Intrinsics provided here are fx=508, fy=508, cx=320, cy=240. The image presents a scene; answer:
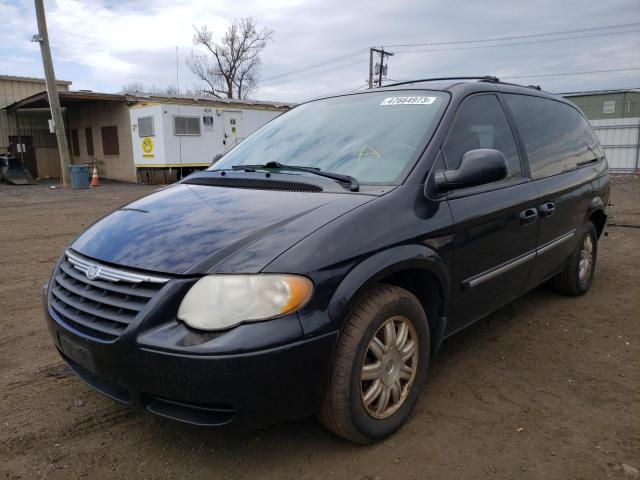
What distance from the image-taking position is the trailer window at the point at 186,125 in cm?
1870

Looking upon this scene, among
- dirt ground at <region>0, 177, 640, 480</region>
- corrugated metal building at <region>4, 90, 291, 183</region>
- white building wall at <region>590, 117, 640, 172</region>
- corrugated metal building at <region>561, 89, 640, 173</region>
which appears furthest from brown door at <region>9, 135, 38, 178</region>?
white building wall at <region>590, 117, 640, 172</region>

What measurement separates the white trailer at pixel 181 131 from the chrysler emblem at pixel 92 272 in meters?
16.4

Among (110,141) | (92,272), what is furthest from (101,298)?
(110,141)

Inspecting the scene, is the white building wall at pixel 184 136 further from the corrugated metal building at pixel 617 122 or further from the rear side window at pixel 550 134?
the rear side window at pixel 550 134

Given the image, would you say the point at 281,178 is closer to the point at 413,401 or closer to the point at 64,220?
the point at 413,401

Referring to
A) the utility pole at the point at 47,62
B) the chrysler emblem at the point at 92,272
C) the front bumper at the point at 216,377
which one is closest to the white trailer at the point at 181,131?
the utility pole at the point at 47,62

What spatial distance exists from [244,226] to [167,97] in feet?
65.8

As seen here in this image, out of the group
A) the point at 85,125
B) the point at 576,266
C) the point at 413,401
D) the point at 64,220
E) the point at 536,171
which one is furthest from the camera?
the point at 85,125

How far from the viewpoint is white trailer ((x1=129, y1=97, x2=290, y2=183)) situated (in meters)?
18.6

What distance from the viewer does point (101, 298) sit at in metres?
2.22

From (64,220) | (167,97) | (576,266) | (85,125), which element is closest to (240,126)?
(167,97)

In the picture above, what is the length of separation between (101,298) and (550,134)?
3.46 m

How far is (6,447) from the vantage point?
2439 millimetres

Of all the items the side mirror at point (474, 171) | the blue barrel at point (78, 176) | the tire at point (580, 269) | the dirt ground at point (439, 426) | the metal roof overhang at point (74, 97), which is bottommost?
the dirt ground at point (439, 426)
